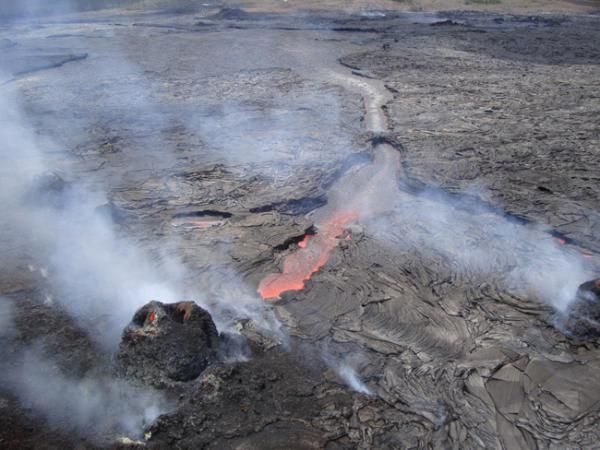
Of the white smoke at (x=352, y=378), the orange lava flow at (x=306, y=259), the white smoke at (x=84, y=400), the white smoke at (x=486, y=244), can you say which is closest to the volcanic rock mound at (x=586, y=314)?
the white smoke at (x=486, y=244)

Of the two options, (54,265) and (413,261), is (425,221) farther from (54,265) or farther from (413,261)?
(54,265)

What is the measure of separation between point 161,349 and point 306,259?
2809 mm

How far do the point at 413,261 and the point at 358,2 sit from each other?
31.7 meters

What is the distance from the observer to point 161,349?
459 cm

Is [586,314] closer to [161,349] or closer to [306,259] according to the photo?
[306,259]

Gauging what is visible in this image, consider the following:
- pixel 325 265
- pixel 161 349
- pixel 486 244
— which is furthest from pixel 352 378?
pixel 486 244

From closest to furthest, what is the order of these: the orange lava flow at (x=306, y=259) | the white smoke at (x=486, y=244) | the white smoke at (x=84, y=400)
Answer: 1. the white smoke at (x=84, y=400)
2. the white smoke at (x=486, y=244)
3. the orange lava flow at (x=306, y=259)

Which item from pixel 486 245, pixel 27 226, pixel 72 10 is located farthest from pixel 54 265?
pixel 72 10

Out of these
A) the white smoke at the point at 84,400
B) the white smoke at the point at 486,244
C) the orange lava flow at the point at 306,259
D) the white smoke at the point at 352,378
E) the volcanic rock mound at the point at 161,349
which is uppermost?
the volcanic rock mound at the point at 161,349

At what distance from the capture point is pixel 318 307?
19.2ft

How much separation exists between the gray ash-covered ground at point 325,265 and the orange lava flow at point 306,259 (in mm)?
139

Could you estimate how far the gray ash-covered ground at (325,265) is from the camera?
4383 mm

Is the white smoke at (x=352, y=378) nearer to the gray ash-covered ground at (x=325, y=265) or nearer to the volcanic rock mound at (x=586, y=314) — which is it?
the gray ash-covered ground at (x=325, y=265)

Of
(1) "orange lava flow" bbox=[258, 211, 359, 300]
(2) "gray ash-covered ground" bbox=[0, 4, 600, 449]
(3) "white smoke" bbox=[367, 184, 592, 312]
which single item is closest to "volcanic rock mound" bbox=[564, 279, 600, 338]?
(2) "gray ash-covered ground" bbox=[0, 4, 600, 449]
